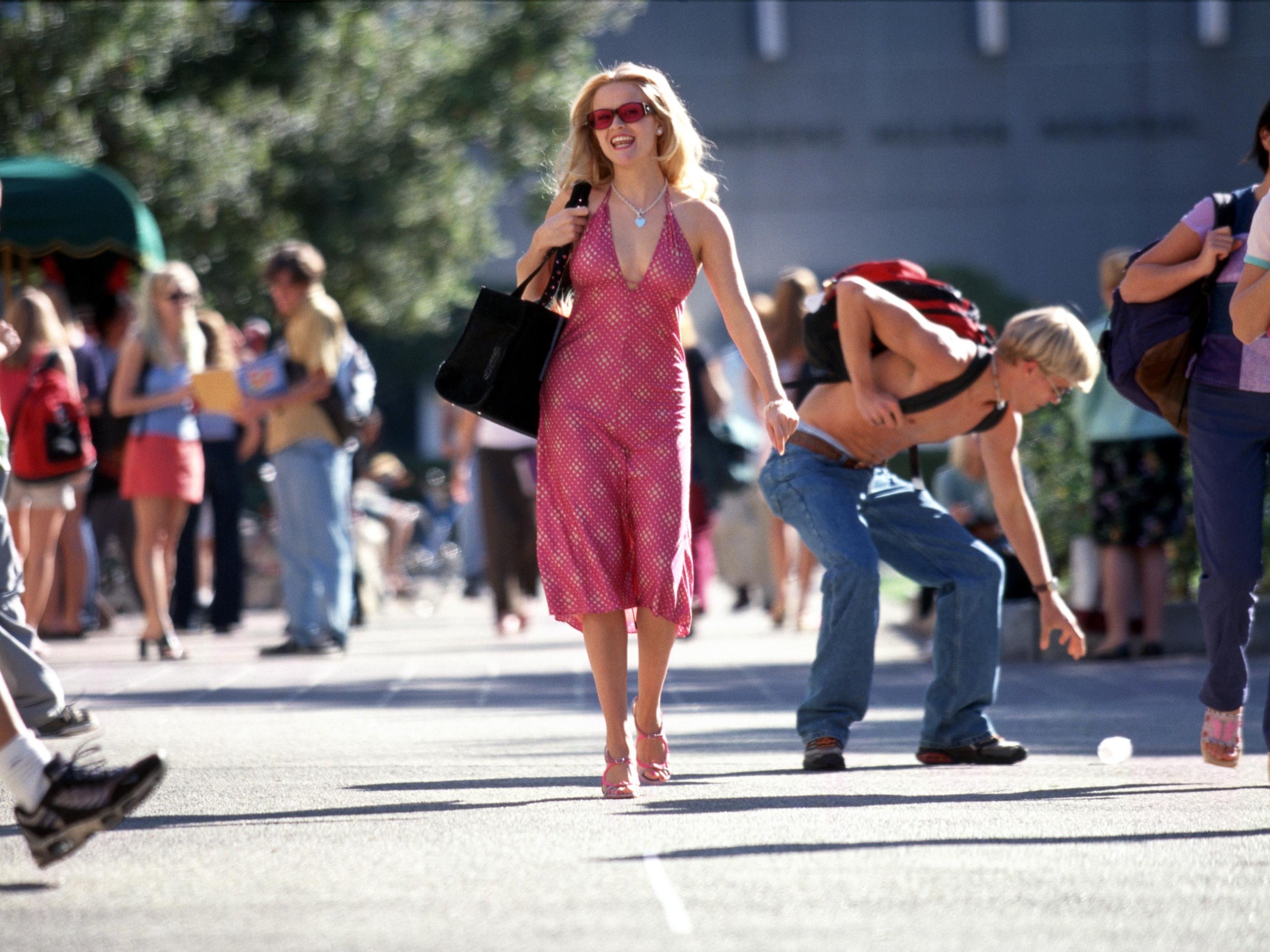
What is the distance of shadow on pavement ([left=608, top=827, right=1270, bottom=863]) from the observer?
4.52 meters

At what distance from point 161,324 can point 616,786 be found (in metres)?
6.30

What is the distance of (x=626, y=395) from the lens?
5535 millimetres

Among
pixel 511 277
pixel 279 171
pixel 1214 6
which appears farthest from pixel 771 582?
pixel 1214 6


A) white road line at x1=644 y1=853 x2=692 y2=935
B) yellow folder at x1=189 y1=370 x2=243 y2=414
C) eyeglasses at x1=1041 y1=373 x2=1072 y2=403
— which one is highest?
eyeglasses at x1=1041 y1=373 x2=1072 y2=403

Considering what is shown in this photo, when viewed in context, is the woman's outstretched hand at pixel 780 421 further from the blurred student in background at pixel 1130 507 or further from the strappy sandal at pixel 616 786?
the blurred student in background at pixel 1130 507

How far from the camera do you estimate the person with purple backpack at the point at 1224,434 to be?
573 cm

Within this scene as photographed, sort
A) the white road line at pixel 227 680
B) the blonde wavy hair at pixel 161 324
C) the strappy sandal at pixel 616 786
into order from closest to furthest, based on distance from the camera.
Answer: the strappy sandal at pixel 616 786 → the white road line at pixel 227 680 → the blonde wavy hair at pixel 161 324

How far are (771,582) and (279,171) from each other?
9.55m

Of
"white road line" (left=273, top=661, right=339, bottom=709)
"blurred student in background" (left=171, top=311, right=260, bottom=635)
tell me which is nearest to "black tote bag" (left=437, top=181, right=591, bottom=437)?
"white road line" (left=273, top=661, right=339, bottom=709)

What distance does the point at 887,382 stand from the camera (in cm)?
626

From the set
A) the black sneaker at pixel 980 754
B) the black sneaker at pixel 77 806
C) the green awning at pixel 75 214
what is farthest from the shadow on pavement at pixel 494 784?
the green awning at pixel 75 214

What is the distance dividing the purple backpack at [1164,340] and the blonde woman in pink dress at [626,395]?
3.76 feet

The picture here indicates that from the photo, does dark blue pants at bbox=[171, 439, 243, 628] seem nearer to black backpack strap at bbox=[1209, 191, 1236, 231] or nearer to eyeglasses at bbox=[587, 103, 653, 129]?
eyeglasses at bbox=[587, 103, 653, 129]

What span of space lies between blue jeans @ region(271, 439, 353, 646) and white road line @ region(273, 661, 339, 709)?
0.47 meters
